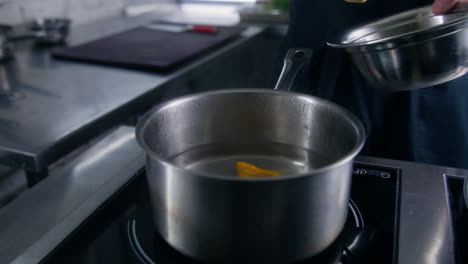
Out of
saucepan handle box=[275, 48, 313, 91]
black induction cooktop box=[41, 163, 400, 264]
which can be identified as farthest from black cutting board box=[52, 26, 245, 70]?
black induction cooktop box=[41, 163, 400, 264]

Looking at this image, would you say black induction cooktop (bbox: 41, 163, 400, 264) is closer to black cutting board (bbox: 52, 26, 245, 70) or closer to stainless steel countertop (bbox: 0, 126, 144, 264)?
stainless steel countertop (bbox: 0, 126, 144, 264)

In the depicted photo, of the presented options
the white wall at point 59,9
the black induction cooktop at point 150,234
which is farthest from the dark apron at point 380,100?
the white wall at point 59,9

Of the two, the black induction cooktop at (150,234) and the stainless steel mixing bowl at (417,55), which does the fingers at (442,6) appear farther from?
the black induction cooktop at (150,234)

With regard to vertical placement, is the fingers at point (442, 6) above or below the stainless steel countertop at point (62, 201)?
above

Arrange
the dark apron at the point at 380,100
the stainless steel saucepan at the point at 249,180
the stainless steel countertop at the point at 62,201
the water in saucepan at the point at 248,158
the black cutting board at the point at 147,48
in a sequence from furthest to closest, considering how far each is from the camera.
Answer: the black cutting board at the point at 147,48
the dark apron at the point at 380,100
the water in saucepan at the point at 248,158
the stainless steel countertop at the point at 62,201
the stainless steel saucepan at the point at 249,180

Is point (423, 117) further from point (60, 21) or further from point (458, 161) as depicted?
point (60, 21)

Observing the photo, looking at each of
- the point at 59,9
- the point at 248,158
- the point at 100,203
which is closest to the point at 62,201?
the point at 100,203

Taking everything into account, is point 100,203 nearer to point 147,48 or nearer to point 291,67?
point 291,67

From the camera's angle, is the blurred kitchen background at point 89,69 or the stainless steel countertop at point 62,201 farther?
the blurred kitchen background at point 89,69

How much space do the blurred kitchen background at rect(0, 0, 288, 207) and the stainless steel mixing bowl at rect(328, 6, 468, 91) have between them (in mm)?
522

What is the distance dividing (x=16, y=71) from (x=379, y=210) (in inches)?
38.3

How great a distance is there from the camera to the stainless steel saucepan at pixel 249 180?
13.1 inches

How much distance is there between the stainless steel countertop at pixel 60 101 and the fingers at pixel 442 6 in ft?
1.99

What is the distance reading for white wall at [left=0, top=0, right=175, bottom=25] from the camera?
1.46 meters
